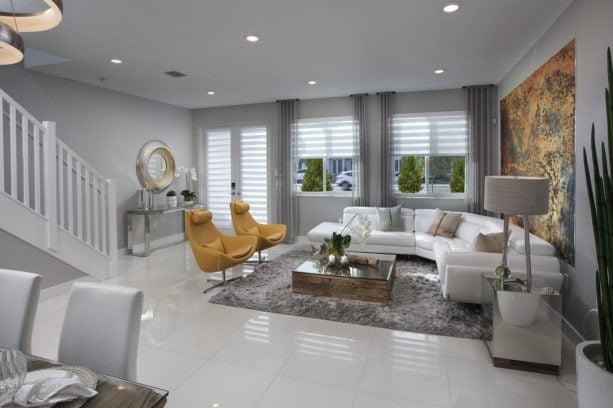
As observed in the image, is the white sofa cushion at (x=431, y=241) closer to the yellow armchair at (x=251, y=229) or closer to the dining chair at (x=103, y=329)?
the yellow armchair at (x=251, y=229)

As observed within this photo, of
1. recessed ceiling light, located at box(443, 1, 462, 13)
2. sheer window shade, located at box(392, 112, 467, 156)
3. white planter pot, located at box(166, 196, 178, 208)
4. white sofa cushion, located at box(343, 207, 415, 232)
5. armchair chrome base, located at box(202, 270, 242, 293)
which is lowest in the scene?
armchair chrome base, located at box(202, 270, 242, 293)

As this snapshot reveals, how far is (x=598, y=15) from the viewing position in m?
2.66

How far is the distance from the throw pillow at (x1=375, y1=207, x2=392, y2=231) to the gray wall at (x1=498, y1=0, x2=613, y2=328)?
111 inches

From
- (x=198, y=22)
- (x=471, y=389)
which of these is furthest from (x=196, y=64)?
(x=471, y=389)

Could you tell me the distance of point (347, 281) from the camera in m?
3.85

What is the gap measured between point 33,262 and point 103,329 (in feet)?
10.1

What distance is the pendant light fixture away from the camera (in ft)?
5.03

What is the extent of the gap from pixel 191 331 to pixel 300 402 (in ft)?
4.65

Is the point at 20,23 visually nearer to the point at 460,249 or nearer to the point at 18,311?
the point at 18,311

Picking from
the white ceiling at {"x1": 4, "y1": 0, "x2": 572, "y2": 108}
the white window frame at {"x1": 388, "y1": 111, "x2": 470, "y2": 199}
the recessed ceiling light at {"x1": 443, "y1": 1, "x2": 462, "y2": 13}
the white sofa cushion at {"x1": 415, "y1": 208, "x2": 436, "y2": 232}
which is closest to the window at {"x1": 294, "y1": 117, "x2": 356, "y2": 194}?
the white window frame at {"x1": 388, "y1": 111, "x2": 470, "y2": 199}

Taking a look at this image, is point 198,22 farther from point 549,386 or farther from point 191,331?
point 549,386

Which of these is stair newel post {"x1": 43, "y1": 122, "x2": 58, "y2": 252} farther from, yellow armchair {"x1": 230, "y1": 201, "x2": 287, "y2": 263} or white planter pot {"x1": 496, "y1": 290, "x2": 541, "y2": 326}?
white planter pot {"x1": 496, "y1": 290, "x2": 541, "y2": 326}

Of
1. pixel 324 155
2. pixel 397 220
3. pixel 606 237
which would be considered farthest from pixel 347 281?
pixel 324 155

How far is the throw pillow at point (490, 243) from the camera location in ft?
11.5
